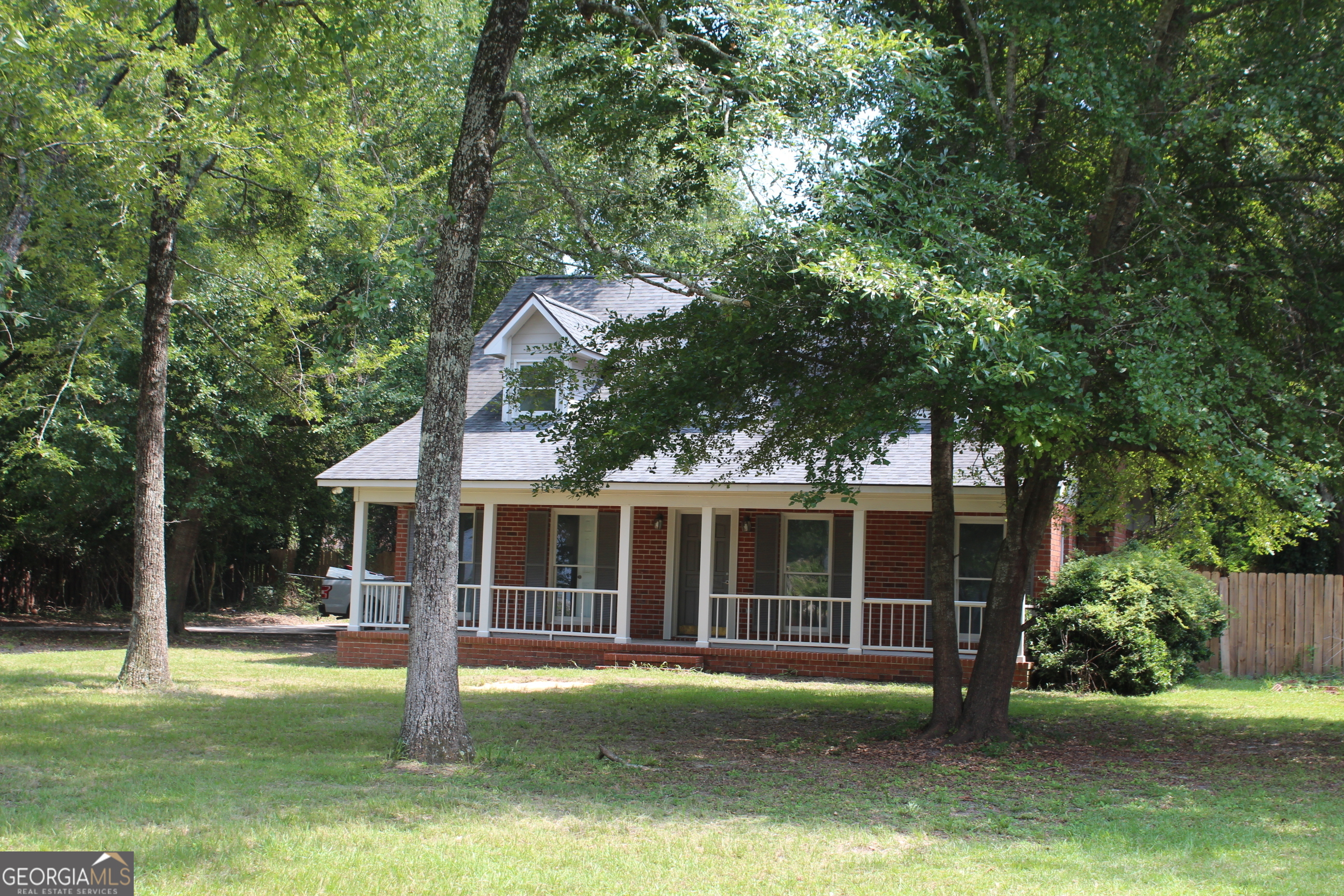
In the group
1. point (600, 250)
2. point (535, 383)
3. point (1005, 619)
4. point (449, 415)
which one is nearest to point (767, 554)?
point (1005, 619)

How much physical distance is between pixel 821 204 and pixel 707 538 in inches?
360

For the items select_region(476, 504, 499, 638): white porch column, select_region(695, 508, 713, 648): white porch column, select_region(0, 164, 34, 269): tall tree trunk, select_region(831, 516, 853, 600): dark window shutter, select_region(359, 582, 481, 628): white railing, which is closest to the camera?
select_region(0, 164, 34, 269): tall tree trunk

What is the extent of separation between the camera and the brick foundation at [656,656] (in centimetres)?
1606

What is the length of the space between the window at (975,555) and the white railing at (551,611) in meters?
6.08

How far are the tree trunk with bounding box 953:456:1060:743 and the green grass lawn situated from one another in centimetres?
37

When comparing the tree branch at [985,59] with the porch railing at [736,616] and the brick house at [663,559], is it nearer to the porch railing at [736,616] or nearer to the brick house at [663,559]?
the brick house at [663,559]

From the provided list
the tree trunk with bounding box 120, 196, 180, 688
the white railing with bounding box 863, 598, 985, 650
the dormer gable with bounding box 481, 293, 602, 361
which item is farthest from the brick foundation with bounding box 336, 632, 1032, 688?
the dormer gable with bounding box 481, 293, 602, 361

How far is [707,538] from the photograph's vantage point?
16953 mm

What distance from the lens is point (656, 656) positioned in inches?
667

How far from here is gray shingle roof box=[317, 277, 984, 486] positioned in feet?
53.8

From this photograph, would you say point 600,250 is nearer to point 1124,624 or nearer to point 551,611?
point 1124,624

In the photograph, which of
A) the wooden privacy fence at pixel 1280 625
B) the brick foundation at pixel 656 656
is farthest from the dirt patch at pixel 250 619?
the wooden privacy fence at pixel 1280 625

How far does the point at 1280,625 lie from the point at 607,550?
11.8 meters

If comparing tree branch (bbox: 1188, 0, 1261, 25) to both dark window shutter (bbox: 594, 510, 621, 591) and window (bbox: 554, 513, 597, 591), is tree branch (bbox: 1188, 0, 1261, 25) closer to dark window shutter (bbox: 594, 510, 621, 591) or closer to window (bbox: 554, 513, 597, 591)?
dark window shutter (bbox: 594, 510, 621, 591)
